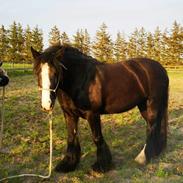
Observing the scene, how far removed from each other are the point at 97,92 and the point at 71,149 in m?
1.17

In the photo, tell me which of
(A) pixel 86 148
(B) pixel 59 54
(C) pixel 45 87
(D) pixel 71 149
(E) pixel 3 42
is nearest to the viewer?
(C) pixel 45 87

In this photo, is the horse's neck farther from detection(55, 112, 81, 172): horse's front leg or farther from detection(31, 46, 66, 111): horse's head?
detection(55, 112, 81, 172): horse's front leg

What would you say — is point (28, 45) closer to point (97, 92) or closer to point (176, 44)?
point (176, 44)

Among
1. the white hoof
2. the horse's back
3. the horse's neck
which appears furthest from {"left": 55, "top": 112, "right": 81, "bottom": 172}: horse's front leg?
the white hoof

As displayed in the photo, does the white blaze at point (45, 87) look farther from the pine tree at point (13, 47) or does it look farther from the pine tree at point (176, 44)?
the pine tree at point (176, 44)

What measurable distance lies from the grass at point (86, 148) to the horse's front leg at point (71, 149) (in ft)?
0.46

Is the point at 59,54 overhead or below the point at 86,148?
overhead

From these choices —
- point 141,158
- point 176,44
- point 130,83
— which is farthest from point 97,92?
point 176,44

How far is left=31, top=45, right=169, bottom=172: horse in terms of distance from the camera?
15.8 ft

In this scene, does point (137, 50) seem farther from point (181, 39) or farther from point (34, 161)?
point (34, 161)

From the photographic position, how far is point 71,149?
5754 millimetres

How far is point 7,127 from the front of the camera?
7953 millimetres

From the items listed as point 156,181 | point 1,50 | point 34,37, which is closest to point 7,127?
point 156,181

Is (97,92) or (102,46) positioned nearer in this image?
(97,92)
